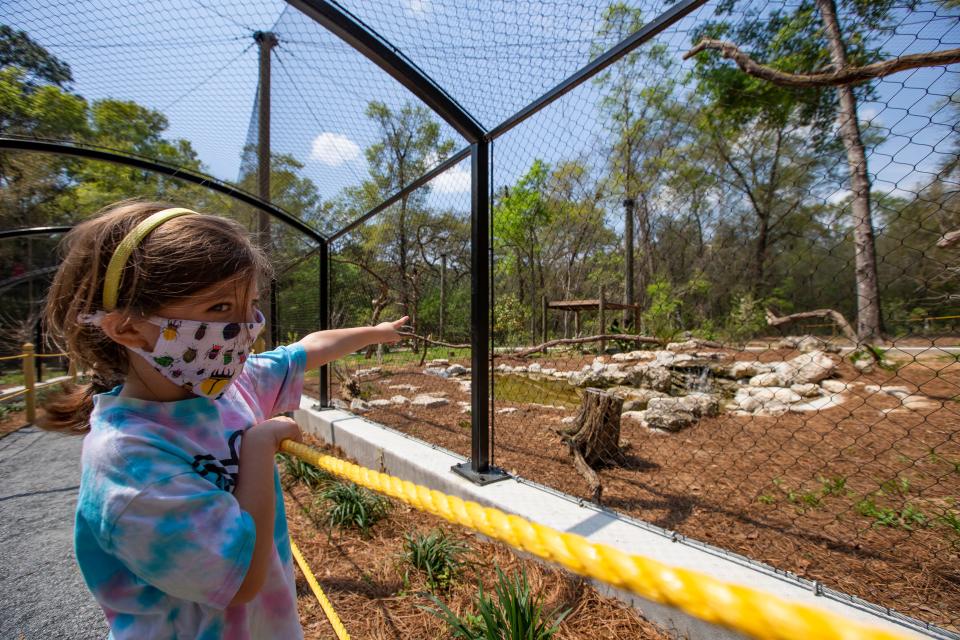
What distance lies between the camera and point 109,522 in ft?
2.01

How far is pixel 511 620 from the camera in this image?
1568 mm

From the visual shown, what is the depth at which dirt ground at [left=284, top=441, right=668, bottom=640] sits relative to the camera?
67.7 inches

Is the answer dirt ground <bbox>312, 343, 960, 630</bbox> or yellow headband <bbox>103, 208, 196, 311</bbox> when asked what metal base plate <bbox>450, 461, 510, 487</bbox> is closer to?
dirt ground <bbox>312, 343, 960, 630</bbox>

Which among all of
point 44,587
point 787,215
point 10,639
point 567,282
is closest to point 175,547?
point 787,215

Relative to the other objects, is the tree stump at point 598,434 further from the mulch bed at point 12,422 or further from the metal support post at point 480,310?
the mulch bed at point 12,422

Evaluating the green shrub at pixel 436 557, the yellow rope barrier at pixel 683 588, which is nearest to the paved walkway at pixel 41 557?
the green shrub at pixel 436 557

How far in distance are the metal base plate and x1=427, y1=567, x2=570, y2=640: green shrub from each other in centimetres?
81

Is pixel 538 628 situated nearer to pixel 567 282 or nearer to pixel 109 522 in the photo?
pixel 109 522

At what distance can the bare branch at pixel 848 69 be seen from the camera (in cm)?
136

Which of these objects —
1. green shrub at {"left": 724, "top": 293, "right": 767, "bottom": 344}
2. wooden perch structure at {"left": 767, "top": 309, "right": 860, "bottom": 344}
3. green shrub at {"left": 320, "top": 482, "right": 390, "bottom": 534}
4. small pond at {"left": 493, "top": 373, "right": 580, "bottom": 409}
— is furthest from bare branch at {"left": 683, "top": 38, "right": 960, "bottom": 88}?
small pond at {"left": 493, "top": 373, "right": 580, "bottom": 409}

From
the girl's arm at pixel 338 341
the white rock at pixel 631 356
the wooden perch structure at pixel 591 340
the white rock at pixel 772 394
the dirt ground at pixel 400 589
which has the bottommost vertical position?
the dirt ground at pixel 400 589

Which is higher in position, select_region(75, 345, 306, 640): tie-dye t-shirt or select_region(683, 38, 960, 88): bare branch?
select_region(683, 38, 960, 88): bare branch

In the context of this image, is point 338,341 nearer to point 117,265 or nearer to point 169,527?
point 117,265

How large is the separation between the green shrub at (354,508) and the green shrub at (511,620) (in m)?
1.14
